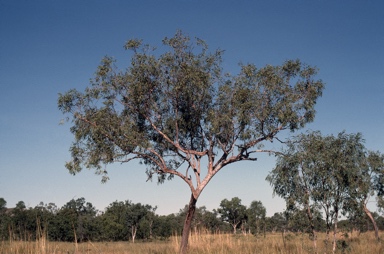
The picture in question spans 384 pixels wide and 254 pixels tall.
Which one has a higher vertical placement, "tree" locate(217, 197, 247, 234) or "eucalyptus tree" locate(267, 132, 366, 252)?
"eucalyptus tree" locate(267, 132, 366, 252)

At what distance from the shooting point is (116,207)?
73.4 metres

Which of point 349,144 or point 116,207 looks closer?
point 349,144

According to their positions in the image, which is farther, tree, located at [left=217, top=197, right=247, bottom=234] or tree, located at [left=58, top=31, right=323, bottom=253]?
tree, located at [left=217, top=197, right=247, bottom=234]

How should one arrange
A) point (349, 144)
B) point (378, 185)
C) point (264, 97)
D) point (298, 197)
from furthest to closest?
1. point (378, 185)
2. point (264, 97)
3. point (349, 144)
4. point (298, 197)

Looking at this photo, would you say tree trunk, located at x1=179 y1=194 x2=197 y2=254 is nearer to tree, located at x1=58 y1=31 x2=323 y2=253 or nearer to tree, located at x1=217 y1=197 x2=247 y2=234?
tree, located at x1=58 y1=31 x2=323 y2=253

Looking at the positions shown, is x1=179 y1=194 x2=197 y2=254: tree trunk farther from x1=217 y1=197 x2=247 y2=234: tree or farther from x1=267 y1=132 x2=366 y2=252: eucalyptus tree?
x1=217 y1=197 x2=247 y2=234: tree

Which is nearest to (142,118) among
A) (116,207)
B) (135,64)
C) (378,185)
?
(135,64)

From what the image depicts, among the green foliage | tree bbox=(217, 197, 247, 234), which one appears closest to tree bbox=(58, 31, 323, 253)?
the green foliage

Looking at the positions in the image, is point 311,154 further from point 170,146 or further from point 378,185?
point 378,185

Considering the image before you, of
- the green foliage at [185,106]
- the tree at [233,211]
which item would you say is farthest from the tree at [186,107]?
the tree at [233,211]

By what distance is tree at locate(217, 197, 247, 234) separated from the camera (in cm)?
8388

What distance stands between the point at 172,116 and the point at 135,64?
413 centimetres

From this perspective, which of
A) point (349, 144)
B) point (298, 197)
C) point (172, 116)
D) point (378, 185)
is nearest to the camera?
point (298, 197)

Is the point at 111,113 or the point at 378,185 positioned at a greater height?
the point at 111,113
